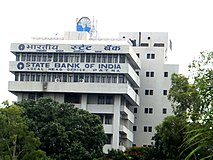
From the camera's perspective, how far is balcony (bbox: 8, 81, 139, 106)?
58.8 m

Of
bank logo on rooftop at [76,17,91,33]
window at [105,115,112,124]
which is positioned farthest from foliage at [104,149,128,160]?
bank logo on rooftop at [76,17,91,33]

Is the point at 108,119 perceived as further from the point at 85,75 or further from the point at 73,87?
the point at 85,75

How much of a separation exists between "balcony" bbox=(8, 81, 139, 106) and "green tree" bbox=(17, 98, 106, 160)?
1139 cm

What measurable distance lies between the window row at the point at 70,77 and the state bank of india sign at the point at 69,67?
2.28 feet

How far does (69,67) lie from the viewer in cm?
5981

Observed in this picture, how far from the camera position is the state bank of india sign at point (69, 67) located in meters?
58.9

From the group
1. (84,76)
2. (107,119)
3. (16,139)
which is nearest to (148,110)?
(107,119)

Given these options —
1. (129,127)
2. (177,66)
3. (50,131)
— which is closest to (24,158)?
(50,131)

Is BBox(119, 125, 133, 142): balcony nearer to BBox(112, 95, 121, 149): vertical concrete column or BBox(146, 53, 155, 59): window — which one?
BBox(112, 95, 121, 149): vertical concrete column

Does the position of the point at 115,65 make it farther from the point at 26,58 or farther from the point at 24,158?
the point at 24,158

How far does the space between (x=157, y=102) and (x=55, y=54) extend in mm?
12842

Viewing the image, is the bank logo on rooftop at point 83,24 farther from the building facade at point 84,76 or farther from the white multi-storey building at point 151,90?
the white multi-storey building at point 151,90

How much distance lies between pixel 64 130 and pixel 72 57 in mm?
17572

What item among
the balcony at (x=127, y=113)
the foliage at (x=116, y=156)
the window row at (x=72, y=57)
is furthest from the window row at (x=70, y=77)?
the foliage at (x=116, y=156)
